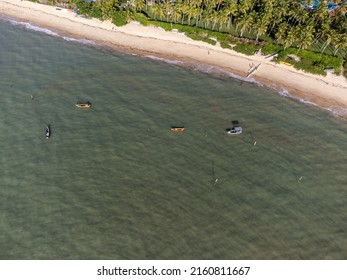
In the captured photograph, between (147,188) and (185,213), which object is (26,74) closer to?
(147,188)

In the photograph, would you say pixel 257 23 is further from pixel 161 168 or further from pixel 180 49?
pixel 161 168

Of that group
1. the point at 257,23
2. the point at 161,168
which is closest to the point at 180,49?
the point at 257,23

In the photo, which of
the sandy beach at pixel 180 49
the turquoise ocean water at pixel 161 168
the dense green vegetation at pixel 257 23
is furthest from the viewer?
the dense green vegetation at pixel 257 23

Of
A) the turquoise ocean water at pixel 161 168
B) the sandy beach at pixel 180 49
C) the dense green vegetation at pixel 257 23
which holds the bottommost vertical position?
the turquoise ocean water at pixel 161 168

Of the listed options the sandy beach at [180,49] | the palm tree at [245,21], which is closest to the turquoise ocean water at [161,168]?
the sandy beach at [180,49]

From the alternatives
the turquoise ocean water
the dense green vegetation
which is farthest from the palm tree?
the turquoise ocean water

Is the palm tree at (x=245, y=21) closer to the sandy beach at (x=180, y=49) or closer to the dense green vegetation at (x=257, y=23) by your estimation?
the dense green vegetation at (x=257, y=23)

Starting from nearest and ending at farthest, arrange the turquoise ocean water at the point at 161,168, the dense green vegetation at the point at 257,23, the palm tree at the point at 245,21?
the turquoise ocean water at the point at 161,168 → the dense green vegetation at the point at 257,23 → the palm tree at the point at 245,21
